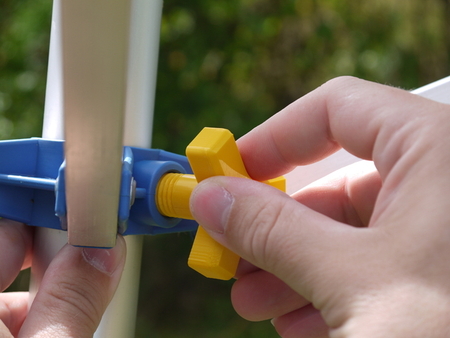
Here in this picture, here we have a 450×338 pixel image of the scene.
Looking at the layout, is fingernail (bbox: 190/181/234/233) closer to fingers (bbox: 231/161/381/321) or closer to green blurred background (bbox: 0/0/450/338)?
fingers (bbox: 231/161/381/321)

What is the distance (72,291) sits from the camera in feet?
1.55

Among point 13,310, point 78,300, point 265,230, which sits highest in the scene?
point 265,230

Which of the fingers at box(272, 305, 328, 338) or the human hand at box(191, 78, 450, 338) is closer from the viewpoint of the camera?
the human hand at box(191, 78, 450, 338)

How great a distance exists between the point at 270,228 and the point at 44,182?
225 millimetres

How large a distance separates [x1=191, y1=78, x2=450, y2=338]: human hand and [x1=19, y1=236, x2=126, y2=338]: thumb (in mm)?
114

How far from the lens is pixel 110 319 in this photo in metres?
0.50

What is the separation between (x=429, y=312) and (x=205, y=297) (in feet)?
4.88

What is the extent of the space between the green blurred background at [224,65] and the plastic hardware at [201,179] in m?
0.98

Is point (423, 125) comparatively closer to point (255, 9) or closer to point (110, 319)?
point (110, 319)

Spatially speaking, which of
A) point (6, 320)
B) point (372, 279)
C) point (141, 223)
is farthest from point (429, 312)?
point (6, 320)

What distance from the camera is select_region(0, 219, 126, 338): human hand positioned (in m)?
0.46

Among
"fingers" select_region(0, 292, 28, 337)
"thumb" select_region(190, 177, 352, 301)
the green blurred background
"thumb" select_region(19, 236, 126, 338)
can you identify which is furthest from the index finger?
the green blurred background

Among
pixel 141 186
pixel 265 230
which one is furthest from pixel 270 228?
pixel 141 186

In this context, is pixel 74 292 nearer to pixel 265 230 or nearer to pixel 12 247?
pixel 12 247
